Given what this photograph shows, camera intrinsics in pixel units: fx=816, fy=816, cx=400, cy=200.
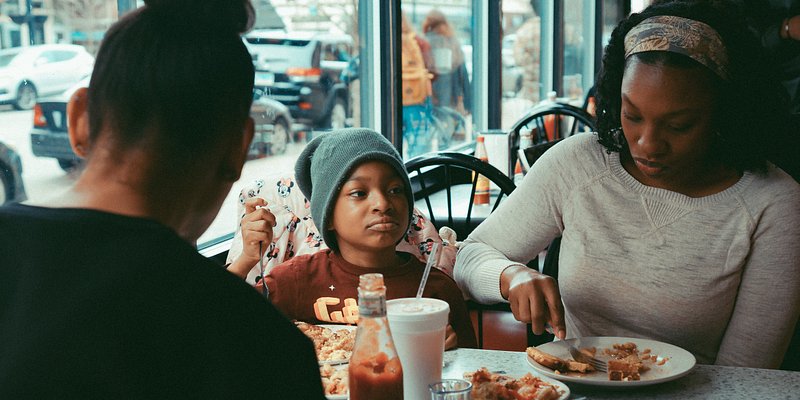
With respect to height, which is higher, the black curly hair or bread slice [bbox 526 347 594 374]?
the black curly hair

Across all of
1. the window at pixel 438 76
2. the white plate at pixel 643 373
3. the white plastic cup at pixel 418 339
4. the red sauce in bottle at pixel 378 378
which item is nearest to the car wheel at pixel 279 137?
the window at pixel 438 76

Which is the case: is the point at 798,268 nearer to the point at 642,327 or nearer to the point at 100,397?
the point at 642,327

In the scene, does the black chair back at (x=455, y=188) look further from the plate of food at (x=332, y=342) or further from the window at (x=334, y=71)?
the plate of food at (x=332, y=342)

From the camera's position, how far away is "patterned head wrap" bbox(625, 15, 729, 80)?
4.86 ft

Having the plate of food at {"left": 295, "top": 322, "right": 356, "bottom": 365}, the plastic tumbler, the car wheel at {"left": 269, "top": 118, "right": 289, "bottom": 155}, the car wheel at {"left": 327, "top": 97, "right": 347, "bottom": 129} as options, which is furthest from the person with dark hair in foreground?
the car wheel at {"left": 327, "top": 97, "right": 347, "bottom": 129}

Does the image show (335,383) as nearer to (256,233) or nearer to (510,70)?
(256,233)

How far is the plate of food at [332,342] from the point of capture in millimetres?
1376

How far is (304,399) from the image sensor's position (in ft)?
2.23

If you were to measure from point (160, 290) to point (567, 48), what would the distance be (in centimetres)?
737

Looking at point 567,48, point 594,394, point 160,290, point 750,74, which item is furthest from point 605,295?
point 567,48

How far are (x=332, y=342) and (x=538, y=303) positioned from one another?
370mm

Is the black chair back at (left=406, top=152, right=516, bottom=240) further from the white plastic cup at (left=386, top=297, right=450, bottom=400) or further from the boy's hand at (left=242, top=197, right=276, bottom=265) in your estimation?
the white plastic cup at (left=386, top=297, right=450, bottom=400)

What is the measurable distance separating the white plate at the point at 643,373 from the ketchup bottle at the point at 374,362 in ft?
1.13

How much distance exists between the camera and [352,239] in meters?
1.90
